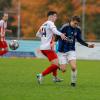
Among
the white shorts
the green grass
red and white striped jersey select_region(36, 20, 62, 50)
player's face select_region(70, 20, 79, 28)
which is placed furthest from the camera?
red and white striped jersey select_region(36, 20, 62, 50)

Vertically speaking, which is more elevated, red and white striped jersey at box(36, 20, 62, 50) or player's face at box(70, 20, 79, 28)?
player's face at box(70, 20, 79, 28)

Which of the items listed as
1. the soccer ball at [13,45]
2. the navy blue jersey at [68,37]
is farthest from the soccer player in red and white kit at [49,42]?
the soccer ball at [13,45]

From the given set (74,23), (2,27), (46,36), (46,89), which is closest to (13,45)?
(2,27)

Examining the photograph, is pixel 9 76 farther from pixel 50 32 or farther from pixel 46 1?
pixel 46 1

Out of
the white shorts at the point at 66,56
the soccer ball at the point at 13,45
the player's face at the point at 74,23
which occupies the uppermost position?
the player's face at the point at 74,23

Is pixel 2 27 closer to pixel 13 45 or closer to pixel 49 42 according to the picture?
pixel 13 45

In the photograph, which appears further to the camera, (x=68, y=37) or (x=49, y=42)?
(x=49, y=42)

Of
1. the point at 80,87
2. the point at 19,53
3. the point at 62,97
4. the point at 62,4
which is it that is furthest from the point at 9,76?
the point at 62,4

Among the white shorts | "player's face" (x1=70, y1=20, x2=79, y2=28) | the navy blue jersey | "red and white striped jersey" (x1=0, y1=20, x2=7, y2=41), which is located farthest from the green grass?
"red and white striped jersey" (x1=0, y1=20, x2=7, y2=41)

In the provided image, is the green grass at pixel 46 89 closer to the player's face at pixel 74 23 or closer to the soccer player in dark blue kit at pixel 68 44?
the soccer player in dark blue kit at pixel 68 44

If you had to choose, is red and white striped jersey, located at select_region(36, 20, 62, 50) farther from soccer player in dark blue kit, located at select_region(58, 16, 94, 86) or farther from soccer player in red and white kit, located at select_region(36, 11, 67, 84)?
soccer player in dark blue kit, located at select_region(58, 16, 94, 86)

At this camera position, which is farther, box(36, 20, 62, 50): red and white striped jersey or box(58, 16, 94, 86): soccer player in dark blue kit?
box(36, 20, 62, 50): red and white striped jersey

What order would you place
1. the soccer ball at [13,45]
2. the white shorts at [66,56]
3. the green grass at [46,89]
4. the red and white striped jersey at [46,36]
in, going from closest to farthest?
the green grass at [46,89] → the white shorts at [66,56] → the red and white striped jersey at [46,36] → the soccer ball at [13,45]

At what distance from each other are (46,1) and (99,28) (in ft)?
20.9
